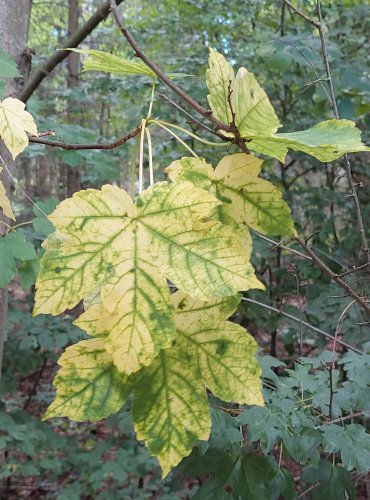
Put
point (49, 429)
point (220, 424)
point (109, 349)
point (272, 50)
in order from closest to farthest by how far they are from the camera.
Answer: point (109, 349), point (220, 424), point (272, 50), point (49, 429)

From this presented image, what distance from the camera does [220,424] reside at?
4.30 ft

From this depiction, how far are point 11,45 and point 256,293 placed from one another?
8.18 feet

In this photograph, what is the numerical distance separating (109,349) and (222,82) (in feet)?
1.13

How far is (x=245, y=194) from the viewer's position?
2.09 feet

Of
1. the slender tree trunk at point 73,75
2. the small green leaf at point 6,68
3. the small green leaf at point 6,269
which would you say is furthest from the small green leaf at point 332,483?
the slender tree trunk at point 73,75

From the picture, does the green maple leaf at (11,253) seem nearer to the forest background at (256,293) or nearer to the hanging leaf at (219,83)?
the forest background at (256,293)

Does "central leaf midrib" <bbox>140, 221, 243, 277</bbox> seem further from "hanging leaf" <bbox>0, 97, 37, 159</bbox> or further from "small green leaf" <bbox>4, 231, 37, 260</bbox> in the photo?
"small green leaf" <bbox>4, 231, 37, 260</bbox>

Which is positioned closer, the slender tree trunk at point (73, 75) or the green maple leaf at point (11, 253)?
the green maple leaf at point (11, 253)

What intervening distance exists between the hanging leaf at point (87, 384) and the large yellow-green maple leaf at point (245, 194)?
0.22 metres

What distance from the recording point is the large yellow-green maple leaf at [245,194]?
0.63 metres

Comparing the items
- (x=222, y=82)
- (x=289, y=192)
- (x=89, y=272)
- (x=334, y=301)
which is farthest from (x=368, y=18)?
(x=89, y=272)

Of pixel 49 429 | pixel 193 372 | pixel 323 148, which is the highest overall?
pixel 323 148

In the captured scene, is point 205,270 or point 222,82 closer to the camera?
point 205,270

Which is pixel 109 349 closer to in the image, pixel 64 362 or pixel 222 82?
pixel 64 362
